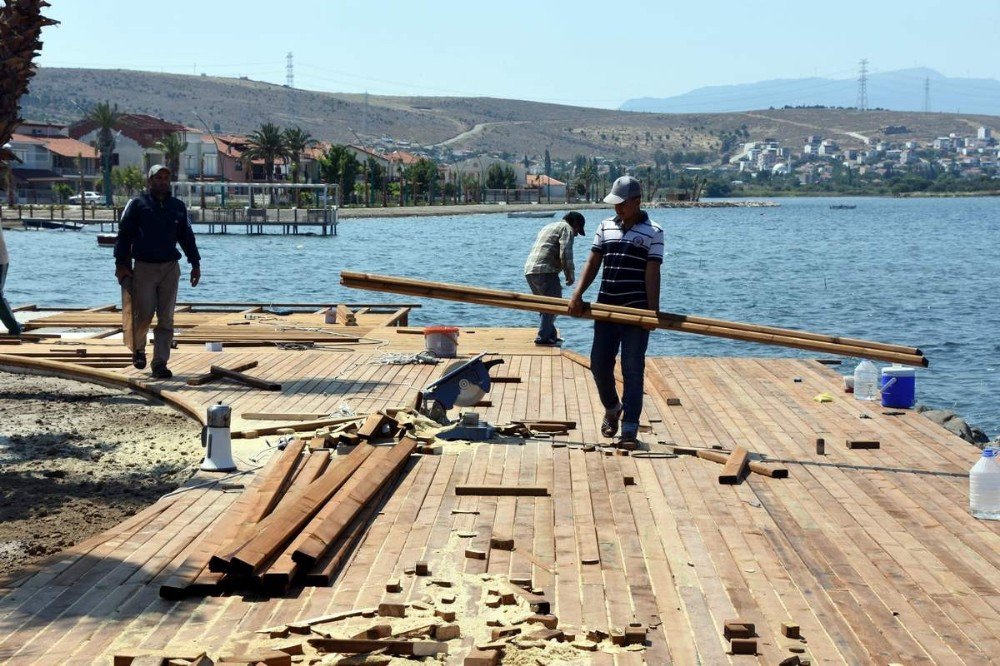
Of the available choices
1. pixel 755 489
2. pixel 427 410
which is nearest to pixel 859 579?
pixel 755 489

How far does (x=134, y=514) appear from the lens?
7.70m

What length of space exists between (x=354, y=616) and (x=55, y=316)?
14.6 meters

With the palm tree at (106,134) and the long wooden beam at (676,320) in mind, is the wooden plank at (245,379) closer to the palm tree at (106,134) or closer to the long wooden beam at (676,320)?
the long wooden beam at (676,320)

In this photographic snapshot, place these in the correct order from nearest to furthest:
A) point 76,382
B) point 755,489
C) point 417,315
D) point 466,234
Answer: point 755,489 → point 76,382 → point 417,315 → point 466,234

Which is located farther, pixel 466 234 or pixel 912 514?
pixel 466 234

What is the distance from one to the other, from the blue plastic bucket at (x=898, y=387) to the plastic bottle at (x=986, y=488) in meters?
A: 3.88

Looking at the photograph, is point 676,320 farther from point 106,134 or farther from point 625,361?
point 106,134

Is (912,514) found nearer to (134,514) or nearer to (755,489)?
(755,489)

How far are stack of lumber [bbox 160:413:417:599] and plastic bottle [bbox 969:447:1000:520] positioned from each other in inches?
136

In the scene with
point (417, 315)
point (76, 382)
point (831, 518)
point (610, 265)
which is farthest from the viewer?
point (417, 315)

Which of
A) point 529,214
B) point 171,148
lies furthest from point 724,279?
point 529,214

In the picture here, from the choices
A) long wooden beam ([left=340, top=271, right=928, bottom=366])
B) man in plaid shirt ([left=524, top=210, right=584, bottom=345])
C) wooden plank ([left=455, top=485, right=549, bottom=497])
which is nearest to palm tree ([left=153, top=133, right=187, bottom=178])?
man in plaid shirt ([left=524, top=210, right=584, bottom=345])

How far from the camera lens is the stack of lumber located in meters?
5.86

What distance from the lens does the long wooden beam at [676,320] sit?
9.26 m
